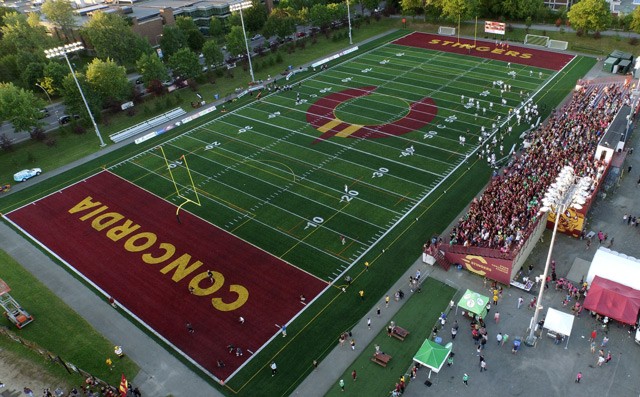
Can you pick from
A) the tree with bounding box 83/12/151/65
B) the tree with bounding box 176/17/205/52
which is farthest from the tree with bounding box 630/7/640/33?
the tree with bounding box 83/12/151/65

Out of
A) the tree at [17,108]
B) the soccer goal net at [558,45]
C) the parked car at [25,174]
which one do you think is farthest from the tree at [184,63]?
the soccer goal net at [558,45]

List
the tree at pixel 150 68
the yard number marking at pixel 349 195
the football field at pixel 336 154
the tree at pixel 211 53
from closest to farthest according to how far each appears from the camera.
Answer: the football field at pixel 336 154 → the yard number marking at pixel 349 195 → the tree at pixel 150 68 → the tree at pixel 211 53

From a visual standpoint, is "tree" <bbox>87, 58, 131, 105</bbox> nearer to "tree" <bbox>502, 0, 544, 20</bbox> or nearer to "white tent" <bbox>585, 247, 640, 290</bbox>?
"white tent" <bbox>585, 247, 640, 290</bbox>

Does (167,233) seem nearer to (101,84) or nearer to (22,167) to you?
(22,167)

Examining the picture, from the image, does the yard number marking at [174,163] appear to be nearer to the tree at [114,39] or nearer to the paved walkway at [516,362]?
the paved walkway at [516,362]

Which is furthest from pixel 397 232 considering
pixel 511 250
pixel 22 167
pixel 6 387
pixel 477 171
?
pixel 22 167
